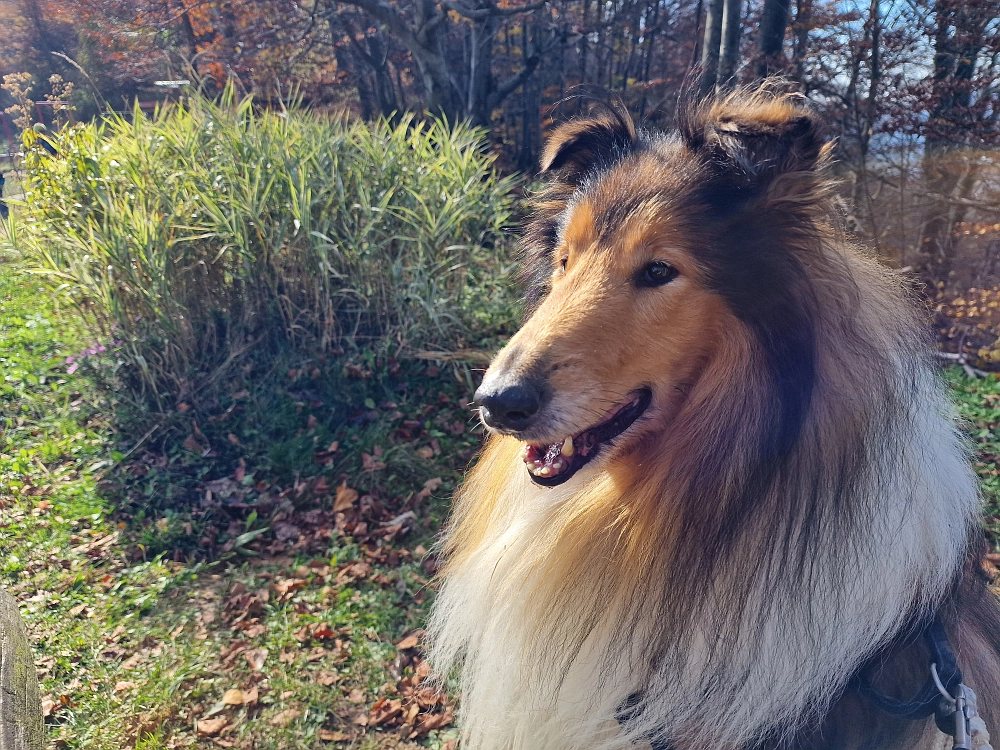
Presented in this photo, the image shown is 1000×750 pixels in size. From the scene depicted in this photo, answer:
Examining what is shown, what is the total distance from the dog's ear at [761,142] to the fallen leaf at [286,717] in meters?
2.59

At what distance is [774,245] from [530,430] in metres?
0.73

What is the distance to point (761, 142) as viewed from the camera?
1.58m

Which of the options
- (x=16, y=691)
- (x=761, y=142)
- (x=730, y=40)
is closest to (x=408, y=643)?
(x=16, y=691)

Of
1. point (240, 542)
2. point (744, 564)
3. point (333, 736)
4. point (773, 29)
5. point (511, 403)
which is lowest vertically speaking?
point (333, 736)

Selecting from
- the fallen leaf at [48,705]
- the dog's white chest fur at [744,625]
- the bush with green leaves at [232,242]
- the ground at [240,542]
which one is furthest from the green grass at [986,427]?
the fallen leaf at [48,705]

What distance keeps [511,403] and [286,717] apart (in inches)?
81.2

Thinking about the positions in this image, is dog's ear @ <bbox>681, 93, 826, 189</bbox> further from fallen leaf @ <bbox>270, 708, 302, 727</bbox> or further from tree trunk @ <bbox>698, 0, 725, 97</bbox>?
tree trunk @ <bbox>698, 0, 725, 97</bbox>

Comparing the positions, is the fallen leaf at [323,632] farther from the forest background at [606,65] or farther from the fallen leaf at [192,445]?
the forest background at [606,65]

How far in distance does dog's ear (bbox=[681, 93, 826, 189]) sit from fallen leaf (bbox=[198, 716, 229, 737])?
2.70 metres

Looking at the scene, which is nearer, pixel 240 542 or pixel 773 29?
pixel 240 542

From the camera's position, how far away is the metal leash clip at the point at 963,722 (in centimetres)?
138

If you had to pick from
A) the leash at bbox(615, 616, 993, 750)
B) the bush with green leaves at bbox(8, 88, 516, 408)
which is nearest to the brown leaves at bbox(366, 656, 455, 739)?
the leash at bbox(615, 616, 993, 750)

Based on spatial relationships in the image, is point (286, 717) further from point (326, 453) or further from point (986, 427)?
point (986, 427)

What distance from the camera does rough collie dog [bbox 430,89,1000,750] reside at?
5.11 ft
